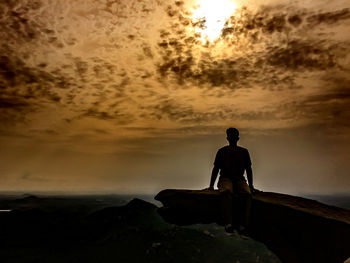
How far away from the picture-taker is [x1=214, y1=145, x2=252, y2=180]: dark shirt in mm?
8031

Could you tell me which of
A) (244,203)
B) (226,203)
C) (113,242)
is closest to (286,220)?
(244,203)

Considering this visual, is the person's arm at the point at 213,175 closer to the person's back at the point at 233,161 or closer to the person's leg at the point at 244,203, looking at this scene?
the person's back at the point at 233,161

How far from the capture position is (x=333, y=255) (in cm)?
662

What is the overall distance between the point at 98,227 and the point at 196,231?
50.8 metres

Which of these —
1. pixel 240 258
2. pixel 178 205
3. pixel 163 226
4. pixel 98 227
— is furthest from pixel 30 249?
pixel 178 205

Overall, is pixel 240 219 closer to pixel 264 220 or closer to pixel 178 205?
pixel 264 220

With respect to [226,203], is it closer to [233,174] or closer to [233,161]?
[233,174]

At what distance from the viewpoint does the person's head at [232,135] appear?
8172 mm

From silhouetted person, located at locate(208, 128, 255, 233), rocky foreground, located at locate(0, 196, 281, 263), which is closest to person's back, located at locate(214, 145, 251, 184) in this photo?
silhouetted person, located at locate(208, 128, 255, 233)

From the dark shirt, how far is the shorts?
0.58ft

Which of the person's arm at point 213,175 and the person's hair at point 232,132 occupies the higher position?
the person's hair at point 232,132

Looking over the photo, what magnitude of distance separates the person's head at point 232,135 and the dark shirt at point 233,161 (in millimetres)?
185

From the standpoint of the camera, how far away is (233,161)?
806 cm

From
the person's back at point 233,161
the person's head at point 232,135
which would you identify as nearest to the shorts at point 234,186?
the person's back at point 233,161
